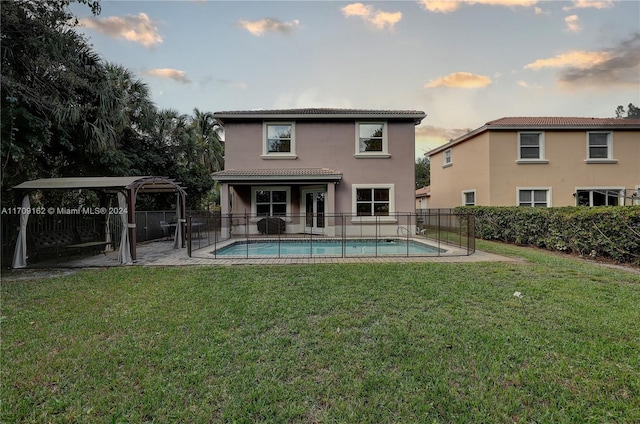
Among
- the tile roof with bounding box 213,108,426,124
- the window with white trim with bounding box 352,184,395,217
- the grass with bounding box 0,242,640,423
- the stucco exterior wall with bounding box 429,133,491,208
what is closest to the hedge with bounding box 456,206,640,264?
the grass with bounding box 0,242,640,423

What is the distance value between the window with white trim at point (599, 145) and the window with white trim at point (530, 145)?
267 cm

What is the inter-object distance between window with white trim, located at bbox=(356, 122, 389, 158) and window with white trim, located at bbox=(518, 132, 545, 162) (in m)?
7.56

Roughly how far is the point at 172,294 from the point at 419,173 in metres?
44.9

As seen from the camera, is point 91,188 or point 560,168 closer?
point 91,188

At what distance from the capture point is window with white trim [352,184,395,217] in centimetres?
1689

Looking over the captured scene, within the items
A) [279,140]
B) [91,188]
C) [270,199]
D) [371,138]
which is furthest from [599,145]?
[91,188]

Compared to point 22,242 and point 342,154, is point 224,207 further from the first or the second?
point 22,242

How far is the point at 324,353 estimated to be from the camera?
368 centimetres

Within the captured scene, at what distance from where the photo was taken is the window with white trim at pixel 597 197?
1700cm

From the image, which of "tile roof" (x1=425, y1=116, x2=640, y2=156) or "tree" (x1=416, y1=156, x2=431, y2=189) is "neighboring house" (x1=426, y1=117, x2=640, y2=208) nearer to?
"tile roof" (x1=425, y1=116, x2=640, y2=156)

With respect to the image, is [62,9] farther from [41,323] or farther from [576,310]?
[576,310]

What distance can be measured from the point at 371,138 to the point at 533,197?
965 centimetres

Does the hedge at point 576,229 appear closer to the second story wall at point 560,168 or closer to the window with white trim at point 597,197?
the second story wall at point 560,168

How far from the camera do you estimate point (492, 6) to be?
548 inches
